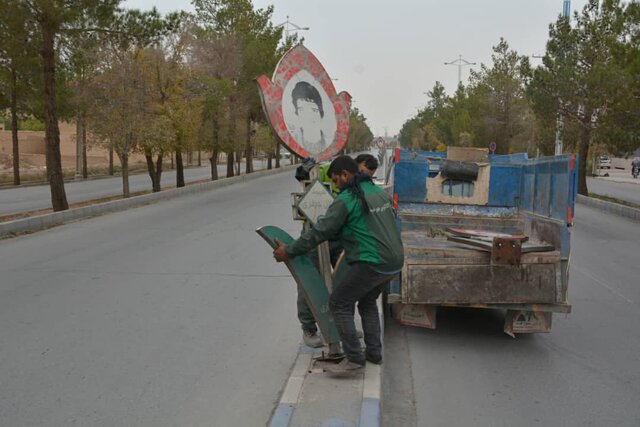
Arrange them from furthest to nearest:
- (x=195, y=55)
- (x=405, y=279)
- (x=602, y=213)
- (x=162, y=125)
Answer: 1. (x=195, y=55)
2. (x=162, y=125)
3. (x=602, y=213)
4. (x=405, y=279)

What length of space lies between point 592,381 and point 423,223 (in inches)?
128

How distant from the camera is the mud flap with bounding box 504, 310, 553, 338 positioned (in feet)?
18.9

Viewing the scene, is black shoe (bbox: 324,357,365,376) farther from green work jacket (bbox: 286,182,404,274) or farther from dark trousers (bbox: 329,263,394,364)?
green work jacket (bbox: 286,182,404,274)

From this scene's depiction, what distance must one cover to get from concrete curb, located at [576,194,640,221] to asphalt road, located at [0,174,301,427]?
1253 centimetres

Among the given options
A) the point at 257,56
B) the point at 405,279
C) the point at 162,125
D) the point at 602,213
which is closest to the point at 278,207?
the point at 162,125

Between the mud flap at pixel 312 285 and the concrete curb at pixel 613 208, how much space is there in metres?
16.2

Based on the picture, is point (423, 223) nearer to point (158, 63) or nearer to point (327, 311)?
point (327, 311)

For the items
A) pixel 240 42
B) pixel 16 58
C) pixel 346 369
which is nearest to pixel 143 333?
pixel 346 369

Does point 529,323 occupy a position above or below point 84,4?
below

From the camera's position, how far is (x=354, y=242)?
14.1ft

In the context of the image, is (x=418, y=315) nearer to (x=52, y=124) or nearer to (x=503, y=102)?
(x=52, y=124)

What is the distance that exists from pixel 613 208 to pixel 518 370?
55.0 feet

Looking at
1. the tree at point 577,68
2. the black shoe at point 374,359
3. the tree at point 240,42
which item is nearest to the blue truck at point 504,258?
the black shoe at point 374,359

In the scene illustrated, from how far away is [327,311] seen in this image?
4.66 meters
